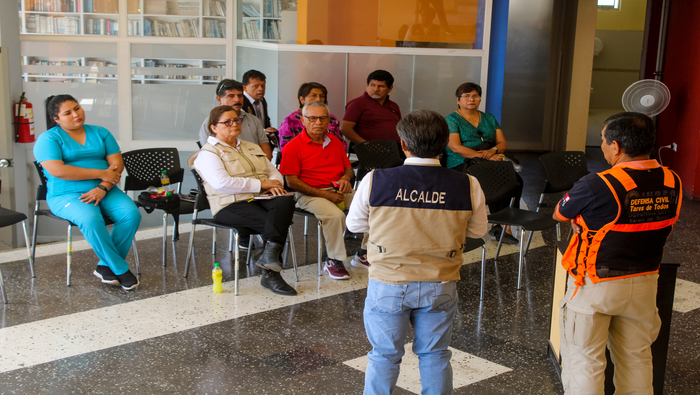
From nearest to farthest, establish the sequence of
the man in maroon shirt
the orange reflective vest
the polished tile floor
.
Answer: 1. the orange reflective vest
2. the polished tile floor
3. the man in maroon shirt

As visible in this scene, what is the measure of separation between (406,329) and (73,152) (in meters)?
3.05

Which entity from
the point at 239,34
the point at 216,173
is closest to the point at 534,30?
the point at 239,34

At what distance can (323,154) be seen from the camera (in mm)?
4609

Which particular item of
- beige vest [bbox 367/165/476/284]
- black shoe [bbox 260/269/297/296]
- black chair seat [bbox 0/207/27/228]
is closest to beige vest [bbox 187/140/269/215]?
black shoe [bbox 260/269/297/296]

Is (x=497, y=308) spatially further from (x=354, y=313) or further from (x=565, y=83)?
(x=565, y=83)

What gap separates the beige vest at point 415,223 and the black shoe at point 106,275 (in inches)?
103

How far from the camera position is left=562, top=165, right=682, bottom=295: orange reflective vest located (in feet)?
7.52

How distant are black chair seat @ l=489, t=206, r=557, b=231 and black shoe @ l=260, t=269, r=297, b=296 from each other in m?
1.44

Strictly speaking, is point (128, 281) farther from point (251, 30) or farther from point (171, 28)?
point (171, 28)

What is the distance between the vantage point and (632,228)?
7.59 feet

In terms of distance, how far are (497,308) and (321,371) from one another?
4.67 feet

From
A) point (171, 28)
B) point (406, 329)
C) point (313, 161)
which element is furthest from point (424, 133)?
point (171, 28)

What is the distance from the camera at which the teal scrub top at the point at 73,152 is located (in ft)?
13.7

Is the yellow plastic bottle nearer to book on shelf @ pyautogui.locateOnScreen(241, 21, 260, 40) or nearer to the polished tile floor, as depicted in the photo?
the polished tile floor
